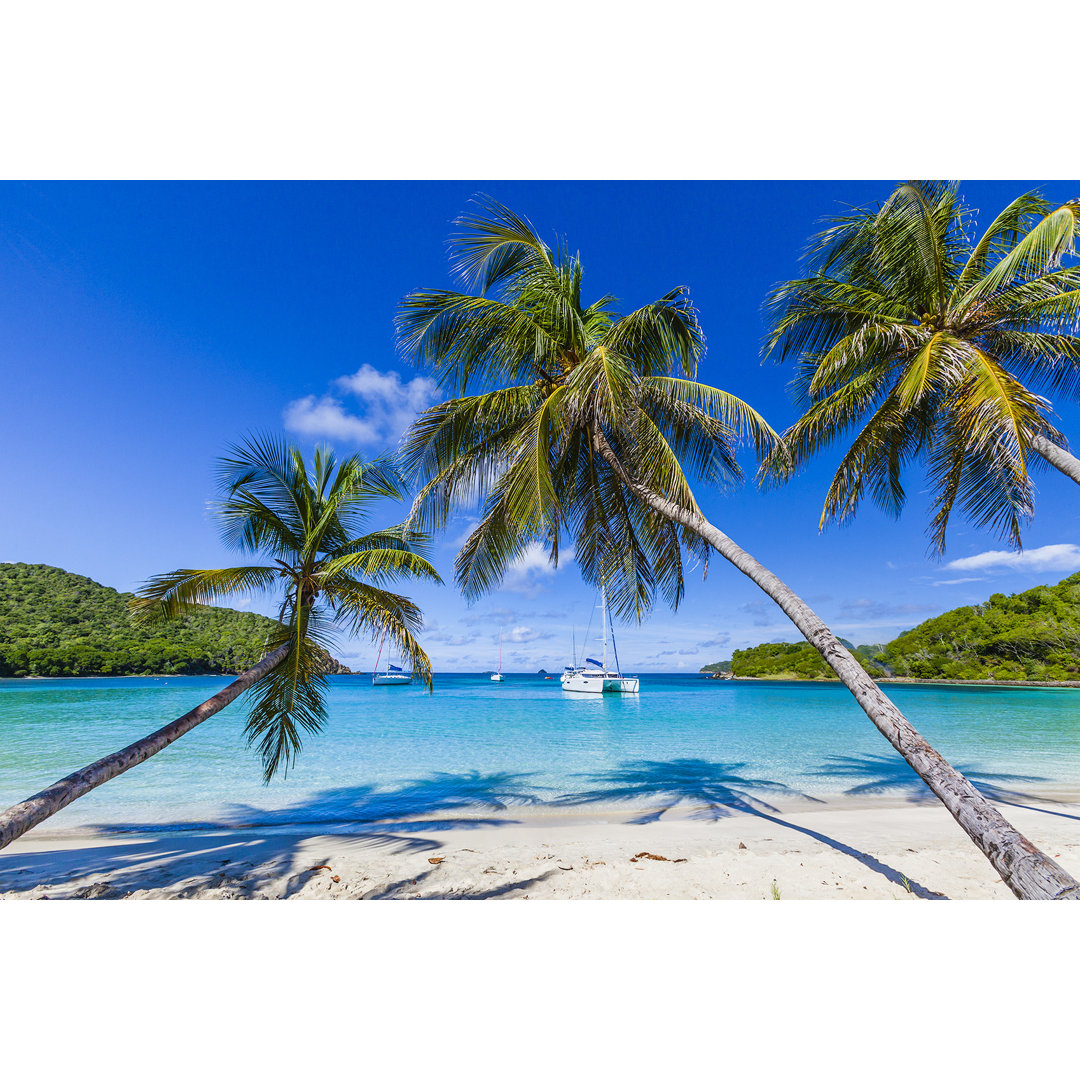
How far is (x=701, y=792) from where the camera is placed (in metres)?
10.1

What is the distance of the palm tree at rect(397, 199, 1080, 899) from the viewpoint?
17.6 ft

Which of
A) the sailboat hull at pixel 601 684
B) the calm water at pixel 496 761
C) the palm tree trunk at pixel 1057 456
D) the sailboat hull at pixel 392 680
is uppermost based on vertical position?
the palm tree trunk at pixel 1057 456

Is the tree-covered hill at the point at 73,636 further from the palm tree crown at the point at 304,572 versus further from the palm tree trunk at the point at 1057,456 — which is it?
the palm tree trunk at the point at 1057,456

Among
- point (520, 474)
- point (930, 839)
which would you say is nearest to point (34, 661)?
point (520, 474)

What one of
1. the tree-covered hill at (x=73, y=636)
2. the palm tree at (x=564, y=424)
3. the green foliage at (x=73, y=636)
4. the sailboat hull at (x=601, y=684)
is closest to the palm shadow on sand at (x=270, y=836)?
the palm tree at (x=564, y=424)

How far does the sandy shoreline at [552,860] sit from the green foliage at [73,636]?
23.0m

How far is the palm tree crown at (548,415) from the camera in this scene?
18.9 ft

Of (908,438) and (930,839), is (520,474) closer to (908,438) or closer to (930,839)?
(908,438)

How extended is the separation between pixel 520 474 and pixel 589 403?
1221 mm

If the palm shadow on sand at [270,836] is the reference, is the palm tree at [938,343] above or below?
above

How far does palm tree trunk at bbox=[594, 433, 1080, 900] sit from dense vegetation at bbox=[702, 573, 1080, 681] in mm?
45970

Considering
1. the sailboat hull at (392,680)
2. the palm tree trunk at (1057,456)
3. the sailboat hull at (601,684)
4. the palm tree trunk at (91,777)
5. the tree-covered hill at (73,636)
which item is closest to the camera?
the palm tree trunk at (91,777)

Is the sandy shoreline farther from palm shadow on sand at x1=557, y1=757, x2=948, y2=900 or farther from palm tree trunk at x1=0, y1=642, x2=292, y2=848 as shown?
palm tree trunk at x1=0, y1=642, x2=292, y2=848

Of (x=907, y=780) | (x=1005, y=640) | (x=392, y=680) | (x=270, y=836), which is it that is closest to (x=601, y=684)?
(x=907, y=780)
